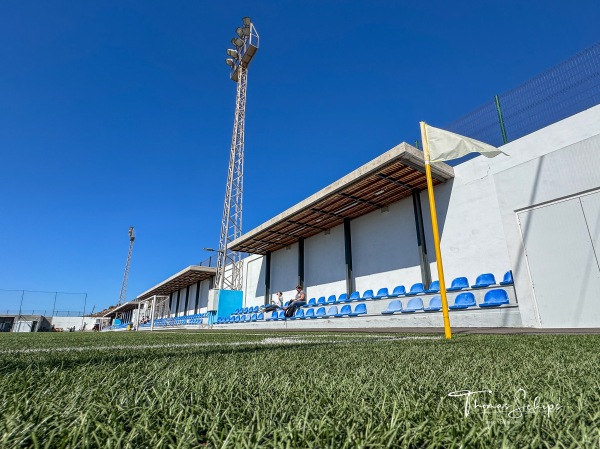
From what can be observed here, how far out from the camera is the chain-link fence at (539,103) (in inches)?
266

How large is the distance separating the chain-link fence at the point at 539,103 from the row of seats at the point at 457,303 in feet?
13.3

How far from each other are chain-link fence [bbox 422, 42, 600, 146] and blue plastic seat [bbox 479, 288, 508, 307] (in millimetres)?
3962

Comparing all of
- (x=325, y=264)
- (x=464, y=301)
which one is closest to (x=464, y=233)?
(x=464, y=301)

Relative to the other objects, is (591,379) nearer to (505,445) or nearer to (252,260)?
(505,445)

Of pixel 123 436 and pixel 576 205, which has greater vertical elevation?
pixel 576 205

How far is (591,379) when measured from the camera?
117cm

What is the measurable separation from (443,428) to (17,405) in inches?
42.1

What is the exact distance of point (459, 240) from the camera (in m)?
9.49

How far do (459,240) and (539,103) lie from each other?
398cm

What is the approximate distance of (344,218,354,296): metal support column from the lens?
12.8 m

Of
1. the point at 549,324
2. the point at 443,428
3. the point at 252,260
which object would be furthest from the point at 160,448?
the point at 252,260

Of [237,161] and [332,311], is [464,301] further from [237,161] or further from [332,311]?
[237,161]

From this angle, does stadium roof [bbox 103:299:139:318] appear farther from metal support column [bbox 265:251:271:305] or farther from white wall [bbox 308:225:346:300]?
white wall [bbox 308:225:346:300]

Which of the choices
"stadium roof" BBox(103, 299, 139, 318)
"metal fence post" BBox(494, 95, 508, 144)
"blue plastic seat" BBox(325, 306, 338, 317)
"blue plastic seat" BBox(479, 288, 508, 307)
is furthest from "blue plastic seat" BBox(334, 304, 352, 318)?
"stadium roof" BBox(103, 299, 139, 318)
